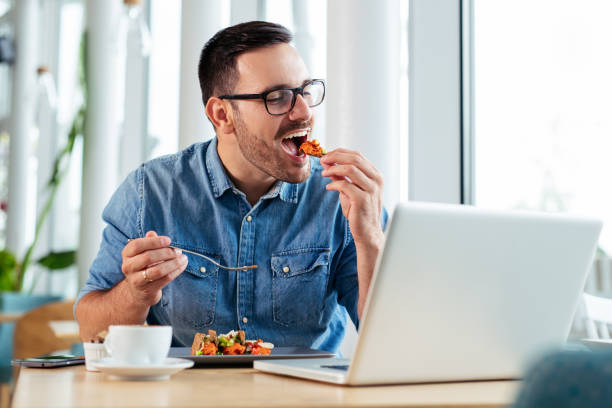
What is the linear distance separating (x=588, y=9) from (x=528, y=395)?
2009 mm

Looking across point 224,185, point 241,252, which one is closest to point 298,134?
point 224,185

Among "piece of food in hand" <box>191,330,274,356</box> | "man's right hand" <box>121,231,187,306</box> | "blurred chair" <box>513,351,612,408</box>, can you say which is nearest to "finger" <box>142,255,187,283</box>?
"man's right hand" <box>121,231,187,306</box>

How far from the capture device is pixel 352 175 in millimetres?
1417

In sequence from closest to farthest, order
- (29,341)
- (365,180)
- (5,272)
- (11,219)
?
(365,180)
(29,341)
(5,272)
(11,219)

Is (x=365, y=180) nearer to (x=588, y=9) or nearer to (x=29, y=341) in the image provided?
(x=588, y=9)

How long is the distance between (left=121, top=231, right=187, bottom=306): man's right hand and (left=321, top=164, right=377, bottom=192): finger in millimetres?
371

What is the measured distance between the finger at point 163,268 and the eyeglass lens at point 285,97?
0.63 metres

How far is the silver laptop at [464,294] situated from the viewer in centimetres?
82

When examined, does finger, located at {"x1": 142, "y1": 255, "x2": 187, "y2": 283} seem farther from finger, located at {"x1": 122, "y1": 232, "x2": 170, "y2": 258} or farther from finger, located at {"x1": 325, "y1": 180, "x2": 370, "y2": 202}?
finger, located at {"x1": 325, "y1": 180, "x2": 370, "y2": 202}

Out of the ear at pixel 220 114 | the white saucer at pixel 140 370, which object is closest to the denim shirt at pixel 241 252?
the ear at pixel 220 114

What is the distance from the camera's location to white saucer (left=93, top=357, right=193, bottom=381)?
88 centimetres

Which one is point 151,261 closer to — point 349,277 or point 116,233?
point 116,233

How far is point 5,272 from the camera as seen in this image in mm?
5035

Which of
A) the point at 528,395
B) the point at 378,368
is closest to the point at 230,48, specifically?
the point at 378,368
